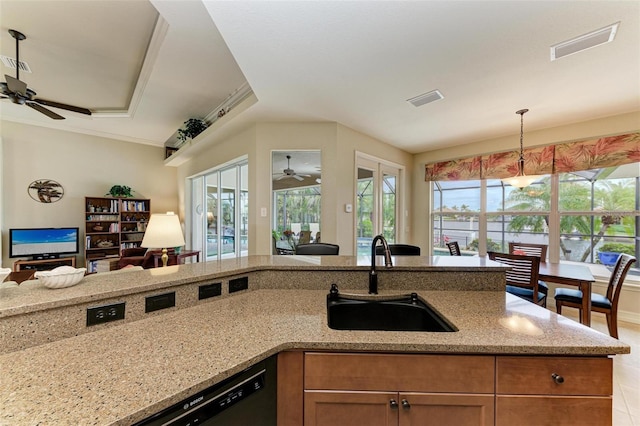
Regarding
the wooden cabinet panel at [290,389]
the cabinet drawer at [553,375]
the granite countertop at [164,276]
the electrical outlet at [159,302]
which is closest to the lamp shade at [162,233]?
the granite countertop at [164,276]

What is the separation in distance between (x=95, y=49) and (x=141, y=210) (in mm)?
3797

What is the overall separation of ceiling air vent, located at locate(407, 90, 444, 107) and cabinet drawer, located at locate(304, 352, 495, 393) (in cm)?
242

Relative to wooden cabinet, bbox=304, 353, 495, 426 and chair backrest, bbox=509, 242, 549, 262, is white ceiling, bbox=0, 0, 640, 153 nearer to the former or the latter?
chair backrest, bbox=509, 242, 549, 262

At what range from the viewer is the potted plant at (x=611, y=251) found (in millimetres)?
3223

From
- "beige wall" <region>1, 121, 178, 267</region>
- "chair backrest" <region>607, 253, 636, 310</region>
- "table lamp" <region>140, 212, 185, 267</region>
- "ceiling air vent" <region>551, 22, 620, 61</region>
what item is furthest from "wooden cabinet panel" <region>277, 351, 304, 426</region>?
"beige wall" <region>1, 121, 178, 267</region>

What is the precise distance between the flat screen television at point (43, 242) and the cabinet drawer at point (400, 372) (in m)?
6.11

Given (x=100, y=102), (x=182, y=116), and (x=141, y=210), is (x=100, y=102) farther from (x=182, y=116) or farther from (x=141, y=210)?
(x=141, y=210)

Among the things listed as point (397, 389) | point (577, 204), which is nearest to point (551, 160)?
point (577, 204)

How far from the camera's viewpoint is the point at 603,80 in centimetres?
232

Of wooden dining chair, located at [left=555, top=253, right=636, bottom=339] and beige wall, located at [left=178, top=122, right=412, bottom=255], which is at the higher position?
beige wall, located at [left=178, top=122, right=412, bottom=255]

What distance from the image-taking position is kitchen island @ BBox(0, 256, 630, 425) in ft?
2.11

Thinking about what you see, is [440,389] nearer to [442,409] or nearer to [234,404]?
[442,409]

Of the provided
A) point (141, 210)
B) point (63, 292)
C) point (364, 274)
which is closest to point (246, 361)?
point (63, 292)

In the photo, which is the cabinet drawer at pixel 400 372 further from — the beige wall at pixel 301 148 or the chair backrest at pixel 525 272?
the beige wall at pixel 301 148
